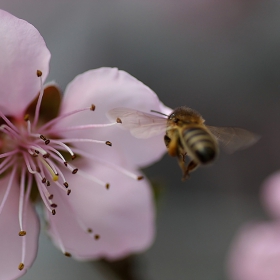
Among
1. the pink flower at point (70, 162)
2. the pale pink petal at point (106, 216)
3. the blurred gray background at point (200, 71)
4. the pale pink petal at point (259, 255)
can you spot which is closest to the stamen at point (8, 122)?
the pink flower at point (70, 162)

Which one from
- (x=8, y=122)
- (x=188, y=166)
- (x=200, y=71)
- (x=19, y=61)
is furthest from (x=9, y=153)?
(x=200, y=71)

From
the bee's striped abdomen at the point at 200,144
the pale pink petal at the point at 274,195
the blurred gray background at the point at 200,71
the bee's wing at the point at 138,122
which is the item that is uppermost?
the bee's striped abdomen at the point at 200,144

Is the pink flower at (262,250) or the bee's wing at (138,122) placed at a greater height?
the bee's wing at (138,122)

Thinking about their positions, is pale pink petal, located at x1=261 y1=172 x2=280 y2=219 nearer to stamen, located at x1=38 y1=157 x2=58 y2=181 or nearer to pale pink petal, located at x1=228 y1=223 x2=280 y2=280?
pale pink petal, located at x1=228 y1=223 x2=280 y2=280

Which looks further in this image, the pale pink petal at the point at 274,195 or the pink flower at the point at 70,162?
the pale pink petal at the point at 274,195

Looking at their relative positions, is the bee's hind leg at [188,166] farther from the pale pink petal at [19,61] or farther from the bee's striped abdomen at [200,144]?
the pale pink petal at [19,61]

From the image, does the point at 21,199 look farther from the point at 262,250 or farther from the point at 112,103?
the point at 262,250
